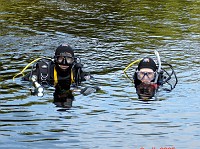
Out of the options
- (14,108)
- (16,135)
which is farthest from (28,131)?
(14,108)

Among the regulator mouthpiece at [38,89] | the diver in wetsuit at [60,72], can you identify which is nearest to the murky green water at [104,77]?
the regulator mouthpiece at [38,89]

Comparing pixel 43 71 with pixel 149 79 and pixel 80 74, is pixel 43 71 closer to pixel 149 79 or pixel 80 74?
pixel 80 74

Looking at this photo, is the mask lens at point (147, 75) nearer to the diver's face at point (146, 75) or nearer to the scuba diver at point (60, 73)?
the diver's face at point (146, 75)

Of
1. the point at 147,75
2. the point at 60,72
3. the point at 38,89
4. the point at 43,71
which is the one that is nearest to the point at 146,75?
the point at 147,75

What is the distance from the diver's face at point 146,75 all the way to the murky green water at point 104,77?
36 centimetres

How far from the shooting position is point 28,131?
9844 mm

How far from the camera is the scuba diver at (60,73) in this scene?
41.8ft

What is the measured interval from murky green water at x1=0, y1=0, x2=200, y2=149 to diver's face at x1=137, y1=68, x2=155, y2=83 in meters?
0.36

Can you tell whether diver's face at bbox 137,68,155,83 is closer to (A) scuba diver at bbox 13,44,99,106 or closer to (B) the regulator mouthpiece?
(A) scuba diver at bbox 13,44,99,106

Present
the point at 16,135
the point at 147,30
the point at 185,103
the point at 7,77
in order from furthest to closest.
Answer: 1. the point at 147,30
2. the point at 7,77
3. the point at 185,103
4. the point at 16,135

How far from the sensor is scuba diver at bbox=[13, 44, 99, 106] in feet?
41.8

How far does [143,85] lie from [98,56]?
140 inches

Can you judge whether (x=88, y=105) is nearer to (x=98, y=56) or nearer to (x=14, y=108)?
(x=14, y=108)

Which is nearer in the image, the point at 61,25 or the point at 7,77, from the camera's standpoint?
the point at 7,77
